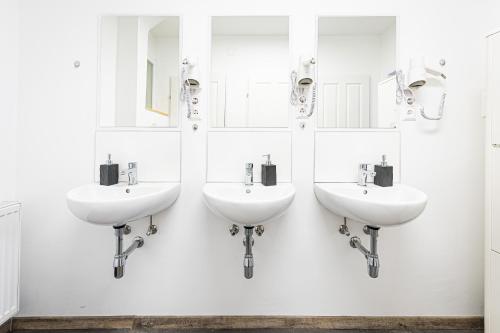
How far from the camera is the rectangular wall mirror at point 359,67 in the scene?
1413 mm

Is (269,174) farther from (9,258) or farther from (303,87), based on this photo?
(9,258)

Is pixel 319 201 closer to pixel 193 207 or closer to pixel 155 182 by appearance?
pixel 193 207

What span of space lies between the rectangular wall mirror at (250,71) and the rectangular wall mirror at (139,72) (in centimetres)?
23

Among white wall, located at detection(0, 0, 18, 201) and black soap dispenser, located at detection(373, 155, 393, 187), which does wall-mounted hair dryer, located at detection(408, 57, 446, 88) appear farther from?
white wall, located at detection(0, 0, 18, 201)

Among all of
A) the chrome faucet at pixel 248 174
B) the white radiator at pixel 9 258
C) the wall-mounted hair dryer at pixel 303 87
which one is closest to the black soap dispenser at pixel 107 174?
the white radiator at pixel 9 258

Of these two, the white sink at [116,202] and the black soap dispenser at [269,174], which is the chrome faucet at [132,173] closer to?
the white sink at [116,202]

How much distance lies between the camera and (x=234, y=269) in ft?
4.67

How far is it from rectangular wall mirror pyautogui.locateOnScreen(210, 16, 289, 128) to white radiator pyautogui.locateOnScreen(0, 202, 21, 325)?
1.09 meters

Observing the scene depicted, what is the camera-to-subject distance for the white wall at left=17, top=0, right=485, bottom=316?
55.6 inches

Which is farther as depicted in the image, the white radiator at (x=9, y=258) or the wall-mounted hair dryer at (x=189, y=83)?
the wall-mounted hair dryer at (x=189, y=83)

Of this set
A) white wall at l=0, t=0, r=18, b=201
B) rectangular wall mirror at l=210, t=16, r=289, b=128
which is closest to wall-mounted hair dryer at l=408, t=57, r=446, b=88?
rectangular wall mirror at l=210, t=16, r=289, b=128

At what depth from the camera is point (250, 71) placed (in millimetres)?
1428

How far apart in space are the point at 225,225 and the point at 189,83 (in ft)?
2.61

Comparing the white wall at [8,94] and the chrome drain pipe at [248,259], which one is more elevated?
the white wall at [8,94]
